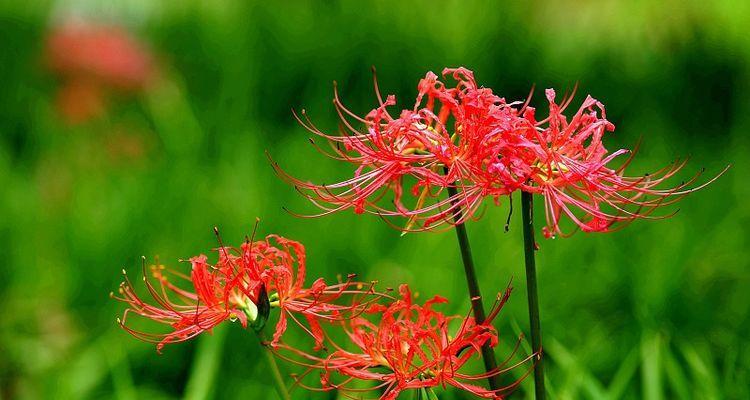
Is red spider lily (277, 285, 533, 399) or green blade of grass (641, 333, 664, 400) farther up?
red spider lily (277, 285, 533, 399)

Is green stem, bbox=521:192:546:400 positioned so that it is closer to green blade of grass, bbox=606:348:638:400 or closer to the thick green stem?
the thick green stem

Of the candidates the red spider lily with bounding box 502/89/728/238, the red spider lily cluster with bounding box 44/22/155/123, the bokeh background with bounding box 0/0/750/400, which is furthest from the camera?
the red spider lily cluster with bounding box 44/22/155/123

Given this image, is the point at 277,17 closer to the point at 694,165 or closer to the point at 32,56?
the point at 32,56

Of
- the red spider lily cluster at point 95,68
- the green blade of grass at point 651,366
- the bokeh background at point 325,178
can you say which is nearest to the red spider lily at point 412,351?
the bokeh background at point 325,178

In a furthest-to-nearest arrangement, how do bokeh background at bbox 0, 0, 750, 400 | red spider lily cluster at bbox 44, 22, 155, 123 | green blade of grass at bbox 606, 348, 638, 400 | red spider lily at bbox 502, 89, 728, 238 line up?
red spider lily cluster at bbox 44, 22, 155, 123 < bokeh background at bbox 0, 0, 750, 400 < green blade of grass at bbox 606, 348, 638, 400 < red spider lily at bbox 502, 89, 728, 238

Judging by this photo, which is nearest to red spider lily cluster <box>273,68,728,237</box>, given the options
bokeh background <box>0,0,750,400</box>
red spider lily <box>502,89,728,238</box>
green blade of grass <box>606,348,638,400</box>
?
red spider lily <box>502,89,728,238</box>

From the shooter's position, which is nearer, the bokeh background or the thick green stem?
the thick green stem

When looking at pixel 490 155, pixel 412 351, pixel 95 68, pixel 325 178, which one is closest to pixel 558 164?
pixel 490 155

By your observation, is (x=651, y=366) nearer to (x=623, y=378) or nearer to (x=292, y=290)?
(x=623, y=378)

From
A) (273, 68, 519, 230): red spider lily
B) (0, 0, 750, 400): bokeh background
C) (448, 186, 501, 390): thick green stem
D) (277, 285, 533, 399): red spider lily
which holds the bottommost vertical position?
(0, 0, 750, 400): bokeh background
